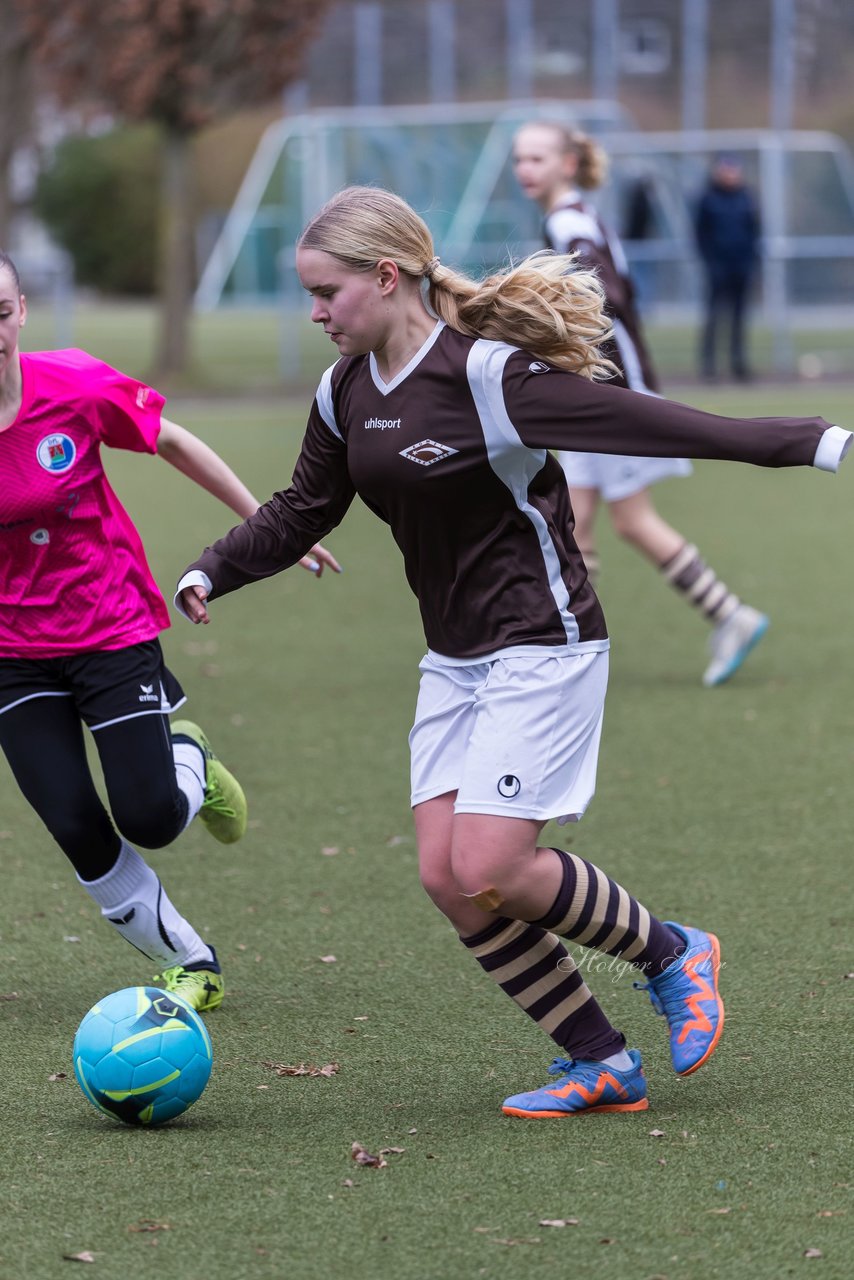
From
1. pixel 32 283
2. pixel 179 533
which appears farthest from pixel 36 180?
pixel 179 533

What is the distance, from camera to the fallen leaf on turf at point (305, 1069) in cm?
428

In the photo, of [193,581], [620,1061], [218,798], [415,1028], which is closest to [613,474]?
[218,798]

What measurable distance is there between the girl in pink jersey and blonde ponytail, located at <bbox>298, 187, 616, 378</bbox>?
855 mm

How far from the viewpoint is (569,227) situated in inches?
318

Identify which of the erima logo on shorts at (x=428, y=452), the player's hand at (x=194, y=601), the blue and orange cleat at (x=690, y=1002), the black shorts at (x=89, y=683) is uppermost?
the erima logo on shorts at (x=428, y=452)

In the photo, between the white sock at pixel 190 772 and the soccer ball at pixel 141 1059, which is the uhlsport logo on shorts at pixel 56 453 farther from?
the soccer ball at pixel 141 1059

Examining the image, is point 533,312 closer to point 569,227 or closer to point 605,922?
point 605,922

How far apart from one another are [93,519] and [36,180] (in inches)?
2456

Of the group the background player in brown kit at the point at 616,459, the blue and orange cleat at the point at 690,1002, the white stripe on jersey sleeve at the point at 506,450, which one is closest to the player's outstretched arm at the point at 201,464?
the white stripe on jersey sleeve at the point at 506,450

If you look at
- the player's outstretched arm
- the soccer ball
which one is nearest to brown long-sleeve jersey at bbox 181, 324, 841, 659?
the player's outstretched arm

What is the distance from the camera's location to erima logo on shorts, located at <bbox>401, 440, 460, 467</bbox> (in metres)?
3.83

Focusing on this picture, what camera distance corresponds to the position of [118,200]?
198 feet

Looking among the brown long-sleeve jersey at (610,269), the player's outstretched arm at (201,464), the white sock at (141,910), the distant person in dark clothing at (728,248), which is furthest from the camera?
the distant person in dark clothing at (728,248)

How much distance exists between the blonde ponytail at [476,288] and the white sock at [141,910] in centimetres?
154
